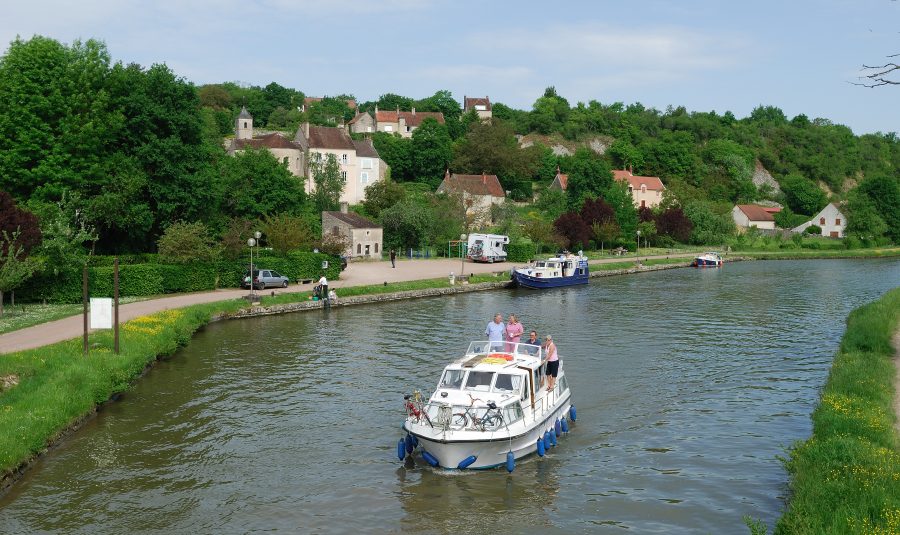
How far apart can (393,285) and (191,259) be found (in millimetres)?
14323

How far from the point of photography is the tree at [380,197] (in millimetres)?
92625

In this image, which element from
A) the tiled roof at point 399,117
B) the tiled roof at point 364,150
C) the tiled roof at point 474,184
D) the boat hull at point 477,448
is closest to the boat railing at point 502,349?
the boat hull at point 477,448

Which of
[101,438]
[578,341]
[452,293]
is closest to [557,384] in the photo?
[101,438]

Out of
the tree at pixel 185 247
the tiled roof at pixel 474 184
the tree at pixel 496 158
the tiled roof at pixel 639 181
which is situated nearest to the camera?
the tree at pixel 185 247

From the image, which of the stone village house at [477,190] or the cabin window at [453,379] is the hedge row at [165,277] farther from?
the stone village house at [477,190]

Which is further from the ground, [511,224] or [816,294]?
[511,224]

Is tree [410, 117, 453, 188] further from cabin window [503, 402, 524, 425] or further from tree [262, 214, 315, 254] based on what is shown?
cabin window [503, 402, 524, 425]

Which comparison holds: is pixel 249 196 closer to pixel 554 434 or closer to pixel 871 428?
pixel 554 434

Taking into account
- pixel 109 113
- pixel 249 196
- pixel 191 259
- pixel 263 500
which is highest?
pixel 109 113

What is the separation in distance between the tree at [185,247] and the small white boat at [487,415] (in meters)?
31.0

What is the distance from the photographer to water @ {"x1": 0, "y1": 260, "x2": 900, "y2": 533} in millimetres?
17641

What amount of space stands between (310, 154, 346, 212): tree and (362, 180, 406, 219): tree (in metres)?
3.96

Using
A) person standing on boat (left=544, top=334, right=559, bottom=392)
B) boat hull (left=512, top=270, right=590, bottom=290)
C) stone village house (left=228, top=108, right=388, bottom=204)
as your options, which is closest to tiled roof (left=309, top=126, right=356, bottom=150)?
stone village house (left=228, top=108, right=388, bottom=204)

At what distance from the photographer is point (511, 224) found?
297ft
